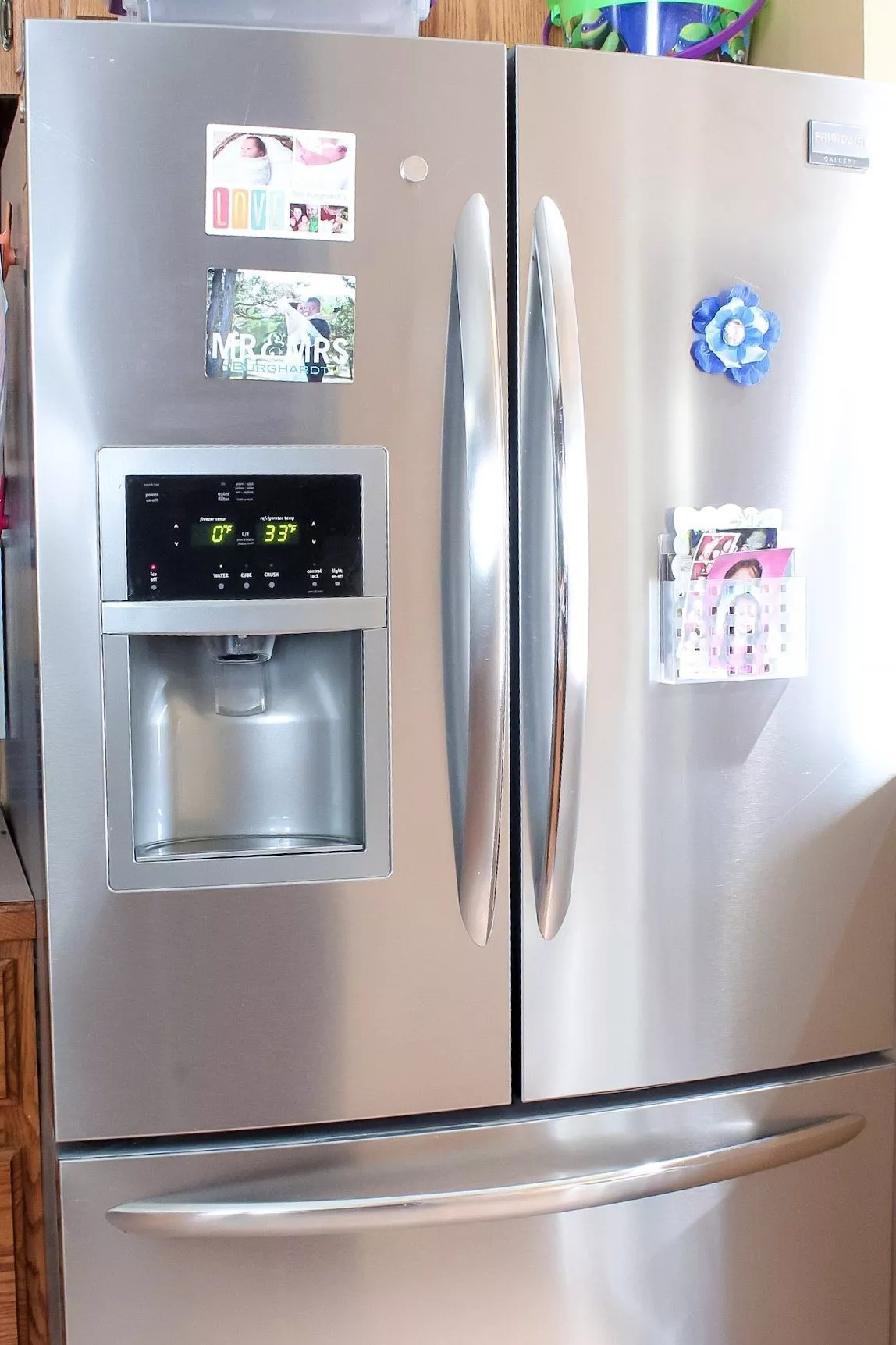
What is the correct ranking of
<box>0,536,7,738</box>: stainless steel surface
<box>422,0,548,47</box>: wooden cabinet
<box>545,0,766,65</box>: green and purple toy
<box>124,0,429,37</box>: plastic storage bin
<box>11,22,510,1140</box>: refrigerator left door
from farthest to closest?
<box>0,536,7,738</box>: stainless steel surface
<box>422,0,548,47</box>: wooden cabinet
<box>545,0,766,65</box>: green and purple toy
<box>124,0,429,37</box>: plastic storage bin
<box>11,22,510,1140</box>: refrigerator left door

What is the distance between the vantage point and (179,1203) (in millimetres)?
1098

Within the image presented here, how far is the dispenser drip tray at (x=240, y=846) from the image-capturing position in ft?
3.61

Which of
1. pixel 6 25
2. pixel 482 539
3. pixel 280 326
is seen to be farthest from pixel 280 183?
pixel 6 25

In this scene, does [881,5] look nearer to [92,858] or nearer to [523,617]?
[523,617]

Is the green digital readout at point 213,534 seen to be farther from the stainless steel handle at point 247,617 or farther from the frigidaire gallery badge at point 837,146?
the frigidaire gallery badge at point 837,146

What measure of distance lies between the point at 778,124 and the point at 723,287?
173 mm

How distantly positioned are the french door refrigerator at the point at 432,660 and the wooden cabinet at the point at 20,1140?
8 centimetres

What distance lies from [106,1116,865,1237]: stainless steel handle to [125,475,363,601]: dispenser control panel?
57 centimetres

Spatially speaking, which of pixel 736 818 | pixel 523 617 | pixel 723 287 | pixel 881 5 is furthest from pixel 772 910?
pixel 881 5

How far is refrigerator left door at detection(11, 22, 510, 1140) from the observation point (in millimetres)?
1039

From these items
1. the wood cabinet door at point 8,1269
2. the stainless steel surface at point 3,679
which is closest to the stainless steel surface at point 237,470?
the wood cabinet door at point 8,1269

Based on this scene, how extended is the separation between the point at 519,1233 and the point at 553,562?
2.21ft

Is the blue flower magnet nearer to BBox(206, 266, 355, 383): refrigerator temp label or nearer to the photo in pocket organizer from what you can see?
the photo in pocket organizer

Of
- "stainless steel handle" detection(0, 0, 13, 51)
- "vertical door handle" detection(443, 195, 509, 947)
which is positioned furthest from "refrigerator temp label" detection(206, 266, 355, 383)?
"stainless steel handle" detection(0, 0, 13, 51)
